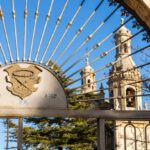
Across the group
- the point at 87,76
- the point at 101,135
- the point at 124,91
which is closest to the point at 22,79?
the point at 87,76

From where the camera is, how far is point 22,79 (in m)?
3.45

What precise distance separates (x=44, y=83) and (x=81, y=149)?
1370 cm

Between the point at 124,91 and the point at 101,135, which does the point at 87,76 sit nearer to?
the point at 101,135

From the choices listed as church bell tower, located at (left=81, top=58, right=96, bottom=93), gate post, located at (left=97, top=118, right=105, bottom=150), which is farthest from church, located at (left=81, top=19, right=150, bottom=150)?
gate post, located at (left=97, top=118, right=105, bottom=150)

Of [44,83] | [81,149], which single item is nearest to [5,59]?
[44,83]

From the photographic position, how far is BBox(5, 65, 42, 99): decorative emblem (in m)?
3.39

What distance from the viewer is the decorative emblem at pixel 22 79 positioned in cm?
339

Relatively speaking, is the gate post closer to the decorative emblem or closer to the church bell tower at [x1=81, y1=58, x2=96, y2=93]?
the church bell tower at [x1=81, y1=58, x2=96, y2=93]

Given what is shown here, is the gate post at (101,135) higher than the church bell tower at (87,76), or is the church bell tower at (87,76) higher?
the church bell tower at (87,76)

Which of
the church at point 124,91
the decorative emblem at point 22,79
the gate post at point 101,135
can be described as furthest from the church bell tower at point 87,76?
the decorative emblem at point 22,79

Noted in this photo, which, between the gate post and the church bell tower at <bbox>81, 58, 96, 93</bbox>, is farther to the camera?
the church bell tower at <bbox>81, 58, 96, 93</bbox>

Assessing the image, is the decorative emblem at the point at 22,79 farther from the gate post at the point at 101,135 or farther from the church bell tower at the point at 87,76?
the gate post at the point at 101,135

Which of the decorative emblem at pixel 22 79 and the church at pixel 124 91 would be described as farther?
the church at pixel 124 91

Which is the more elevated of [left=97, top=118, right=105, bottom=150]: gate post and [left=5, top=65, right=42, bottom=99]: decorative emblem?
[left=5, top=65, right=42, bottom=99]: decorative emblem
